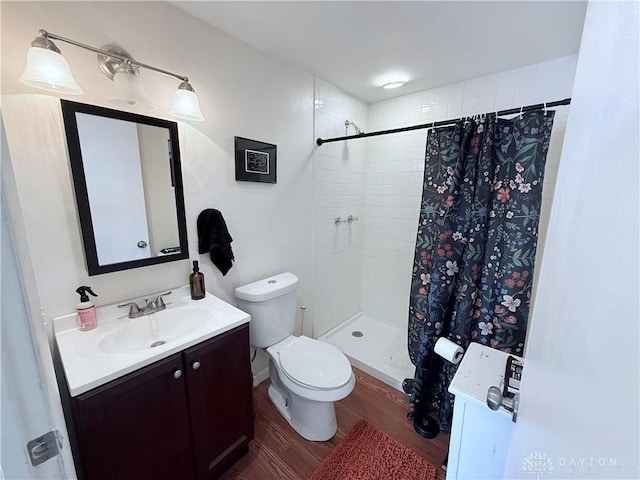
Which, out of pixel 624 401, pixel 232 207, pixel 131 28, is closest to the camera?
pixel 624 401

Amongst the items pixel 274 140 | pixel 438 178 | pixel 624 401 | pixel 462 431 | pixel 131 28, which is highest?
pixel 131 28

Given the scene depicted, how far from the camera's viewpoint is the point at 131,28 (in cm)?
113

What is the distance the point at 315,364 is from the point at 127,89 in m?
1.60

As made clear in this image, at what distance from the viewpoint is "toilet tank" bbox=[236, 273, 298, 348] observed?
1585 millimetres

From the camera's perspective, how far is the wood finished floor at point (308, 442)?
1354mm

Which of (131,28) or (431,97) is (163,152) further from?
(431,97)

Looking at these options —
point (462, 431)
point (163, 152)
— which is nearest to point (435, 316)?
point (462, 431)

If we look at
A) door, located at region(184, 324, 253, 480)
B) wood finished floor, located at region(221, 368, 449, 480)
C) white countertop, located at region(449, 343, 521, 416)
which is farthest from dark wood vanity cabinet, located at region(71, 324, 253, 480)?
white countertop, located at region(449, 343, 521, 416)

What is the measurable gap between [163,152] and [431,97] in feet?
6.70

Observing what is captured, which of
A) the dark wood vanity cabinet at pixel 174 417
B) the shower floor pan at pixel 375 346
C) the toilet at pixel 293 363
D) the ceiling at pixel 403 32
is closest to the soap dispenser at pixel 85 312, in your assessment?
the dark wood vanity cabinet at pixel 174 417

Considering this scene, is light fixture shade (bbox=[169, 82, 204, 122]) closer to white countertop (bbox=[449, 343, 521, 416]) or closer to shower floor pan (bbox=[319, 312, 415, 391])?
white countertop (bbox=[449, 343, 521, 416])

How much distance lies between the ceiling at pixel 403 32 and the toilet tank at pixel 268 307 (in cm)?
144

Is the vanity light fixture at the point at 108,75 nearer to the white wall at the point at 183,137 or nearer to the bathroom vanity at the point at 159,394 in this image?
the white wall at the point at 183,137

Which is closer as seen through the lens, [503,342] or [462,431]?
[462,431]
